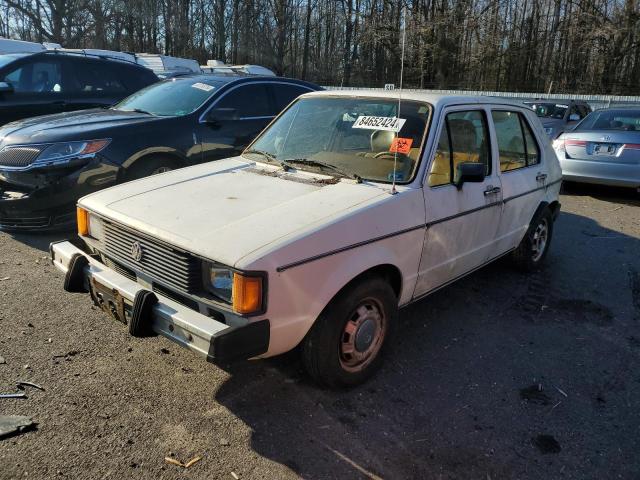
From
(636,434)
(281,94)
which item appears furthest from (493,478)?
(281,94)

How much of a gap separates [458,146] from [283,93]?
12.9ft

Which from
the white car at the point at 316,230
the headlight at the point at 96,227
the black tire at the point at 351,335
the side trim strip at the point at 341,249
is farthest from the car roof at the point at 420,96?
the headlight at the point at 96,227

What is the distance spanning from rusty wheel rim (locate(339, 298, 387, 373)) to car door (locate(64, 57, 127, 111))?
6447 mm

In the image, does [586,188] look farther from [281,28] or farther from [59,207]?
[281,28]

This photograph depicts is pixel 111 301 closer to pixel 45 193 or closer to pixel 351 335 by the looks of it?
pixel 351 335

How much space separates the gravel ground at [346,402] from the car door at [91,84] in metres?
4.15

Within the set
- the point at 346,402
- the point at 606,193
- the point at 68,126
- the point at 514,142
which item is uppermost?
the point at 514,142

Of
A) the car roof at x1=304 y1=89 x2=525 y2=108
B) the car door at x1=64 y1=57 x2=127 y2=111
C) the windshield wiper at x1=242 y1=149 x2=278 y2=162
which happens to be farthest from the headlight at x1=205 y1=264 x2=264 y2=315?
the car door at x1=64 y1=57 x2=127 y2=111

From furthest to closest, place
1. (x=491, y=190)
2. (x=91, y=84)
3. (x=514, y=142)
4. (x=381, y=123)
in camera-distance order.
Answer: (x=91, y=84), (x=514, y=142), (x=491, y=190), (x=381, y=123)

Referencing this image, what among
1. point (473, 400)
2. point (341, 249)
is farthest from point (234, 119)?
point (473, 400)

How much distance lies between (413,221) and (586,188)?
844cm

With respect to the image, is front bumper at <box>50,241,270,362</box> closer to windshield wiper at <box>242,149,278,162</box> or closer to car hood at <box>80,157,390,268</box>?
car hood at <box>80,157,390,268</box>

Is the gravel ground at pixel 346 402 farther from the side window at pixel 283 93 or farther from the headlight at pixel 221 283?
the side window at pixel 283 93

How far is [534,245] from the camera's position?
5188 millimetres
